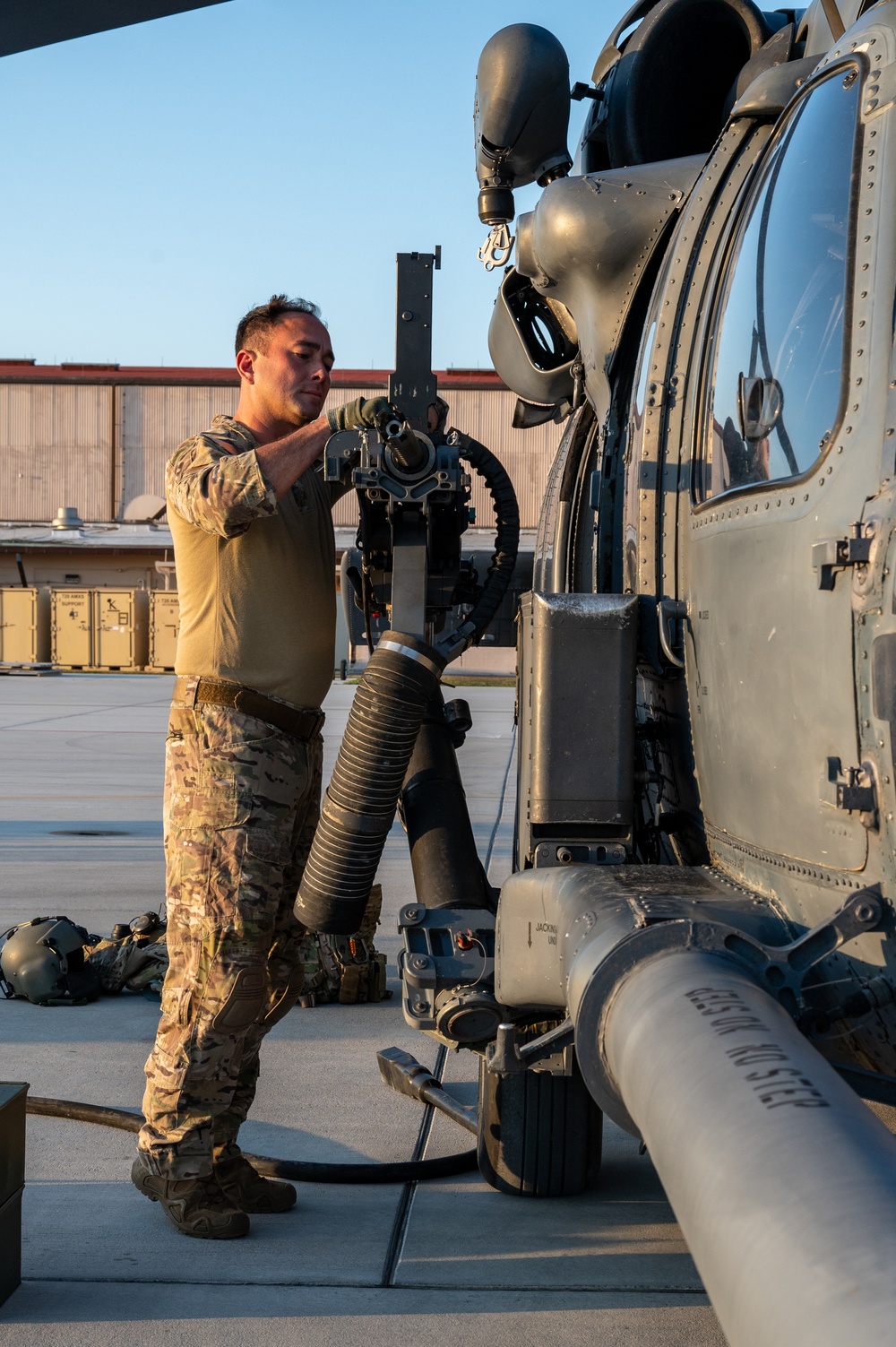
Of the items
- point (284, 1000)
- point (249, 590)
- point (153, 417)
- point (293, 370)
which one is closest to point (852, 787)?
point (249, 590)

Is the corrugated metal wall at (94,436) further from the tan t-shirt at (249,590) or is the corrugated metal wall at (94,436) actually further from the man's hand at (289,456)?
the man's hand at (289,456)

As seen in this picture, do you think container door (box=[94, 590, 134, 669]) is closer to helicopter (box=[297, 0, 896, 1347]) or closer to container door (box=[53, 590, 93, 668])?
container door (box=[53, 590, 93, 668])

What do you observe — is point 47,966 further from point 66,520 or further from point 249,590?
point 66,520

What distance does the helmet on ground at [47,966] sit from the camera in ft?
17.1

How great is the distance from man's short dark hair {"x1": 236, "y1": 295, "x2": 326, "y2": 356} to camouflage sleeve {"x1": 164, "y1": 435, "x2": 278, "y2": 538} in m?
0.40

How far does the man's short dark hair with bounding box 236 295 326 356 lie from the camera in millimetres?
3592

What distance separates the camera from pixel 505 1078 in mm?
3453

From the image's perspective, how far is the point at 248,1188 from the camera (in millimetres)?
3350

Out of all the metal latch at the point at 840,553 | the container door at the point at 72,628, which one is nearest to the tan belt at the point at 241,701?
the metal latch at the point at 840,553

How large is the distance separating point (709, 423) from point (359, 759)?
1.13 meters

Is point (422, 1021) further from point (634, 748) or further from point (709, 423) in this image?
point (709, 423)

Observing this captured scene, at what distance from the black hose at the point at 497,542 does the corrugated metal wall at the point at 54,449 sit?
120 ft

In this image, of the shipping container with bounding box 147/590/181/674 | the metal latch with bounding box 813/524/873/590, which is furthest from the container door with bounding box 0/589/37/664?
the metal latch with bounding box 813/524/873/590

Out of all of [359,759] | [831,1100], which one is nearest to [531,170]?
[359,759]
